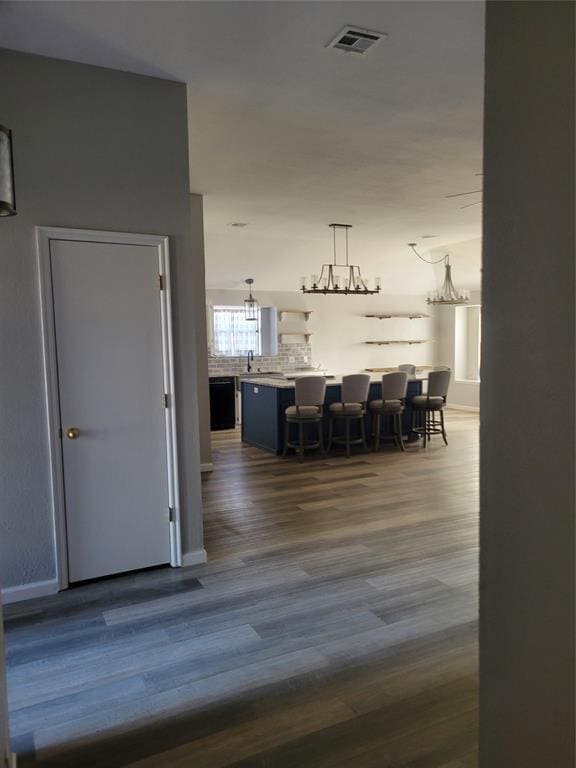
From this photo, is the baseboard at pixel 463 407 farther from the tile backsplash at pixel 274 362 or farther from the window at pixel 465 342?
the tile backsplash at pixel 274 362

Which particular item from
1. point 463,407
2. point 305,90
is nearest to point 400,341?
point 463,407

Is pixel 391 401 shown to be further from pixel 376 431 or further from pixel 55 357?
pixel 55 357

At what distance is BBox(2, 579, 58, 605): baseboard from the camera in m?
3.12

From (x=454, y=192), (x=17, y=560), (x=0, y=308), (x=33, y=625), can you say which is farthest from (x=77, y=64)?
(x=454, y=192)

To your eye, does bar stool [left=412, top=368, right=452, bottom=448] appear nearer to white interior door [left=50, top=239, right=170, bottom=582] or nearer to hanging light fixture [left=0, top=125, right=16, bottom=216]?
white interior door [left=50, top=239, right=170, bottom=582]

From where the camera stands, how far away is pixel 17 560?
10.3 feet

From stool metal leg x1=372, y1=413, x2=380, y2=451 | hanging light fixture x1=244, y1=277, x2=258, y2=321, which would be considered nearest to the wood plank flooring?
stool metal leg x1=372, y1=413, x2=380, y2=451

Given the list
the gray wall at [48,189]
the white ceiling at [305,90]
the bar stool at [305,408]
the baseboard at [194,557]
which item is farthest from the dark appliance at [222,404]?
the gray wall at [48,189]

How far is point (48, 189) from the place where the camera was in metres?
3.12

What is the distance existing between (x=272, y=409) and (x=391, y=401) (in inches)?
63.1

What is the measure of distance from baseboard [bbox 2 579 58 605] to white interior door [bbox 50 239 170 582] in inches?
4.8

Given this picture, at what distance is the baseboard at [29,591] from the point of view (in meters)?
3.12

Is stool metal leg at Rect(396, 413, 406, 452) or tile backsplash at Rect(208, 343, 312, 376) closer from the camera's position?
stool metal leg at Rect(396, 413, 406, 452)

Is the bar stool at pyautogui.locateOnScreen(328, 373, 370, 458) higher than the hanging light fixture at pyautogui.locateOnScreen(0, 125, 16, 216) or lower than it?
lower
